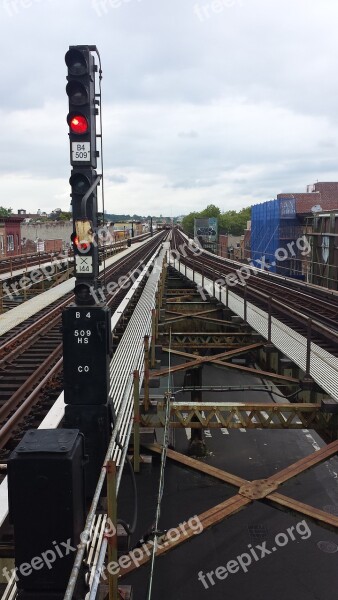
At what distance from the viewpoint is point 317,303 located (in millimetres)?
17359

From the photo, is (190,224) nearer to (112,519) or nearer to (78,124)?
(78,124)

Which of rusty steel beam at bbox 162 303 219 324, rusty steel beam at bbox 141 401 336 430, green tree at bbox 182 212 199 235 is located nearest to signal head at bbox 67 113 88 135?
rusty steel beam at bbox 141 401 336 430

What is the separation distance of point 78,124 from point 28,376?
18.0 feet

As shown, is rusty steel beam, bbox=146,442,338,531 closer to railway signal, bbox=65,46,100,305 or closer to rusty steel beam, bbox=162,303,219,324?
railway signal, bbox=65,46,100,305

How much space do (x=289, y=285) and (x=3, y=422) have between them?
19779 millimetres

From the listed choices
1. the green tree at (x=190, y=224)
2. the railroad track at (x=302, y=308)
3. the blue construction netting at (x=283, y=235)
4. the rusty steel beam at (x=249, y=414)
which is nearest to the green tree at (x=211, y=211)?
the green tree at (x=190, y=224)

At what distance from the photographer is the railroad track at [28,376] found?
→ 22.1 feet

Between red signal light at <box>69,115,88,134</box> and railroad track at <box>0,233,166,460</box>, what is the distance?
3.90 m

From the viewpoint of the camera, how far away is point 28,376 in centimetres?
888

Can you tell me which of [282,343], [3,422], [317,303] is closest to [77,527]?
[3,422]

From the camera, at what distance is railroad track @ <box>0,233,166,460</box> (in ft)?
22.1

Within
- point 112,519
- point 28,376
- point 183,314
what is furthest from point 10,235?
point 112,519

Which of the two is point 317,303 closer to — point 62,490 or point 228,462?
point 228,462

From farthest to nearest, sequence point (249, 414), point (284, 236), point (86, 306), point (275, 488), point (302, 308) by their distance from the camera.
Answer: point (284, 236)
point (302, 308)
point (249, 414)
point (275, 488)
point (86, 306)
